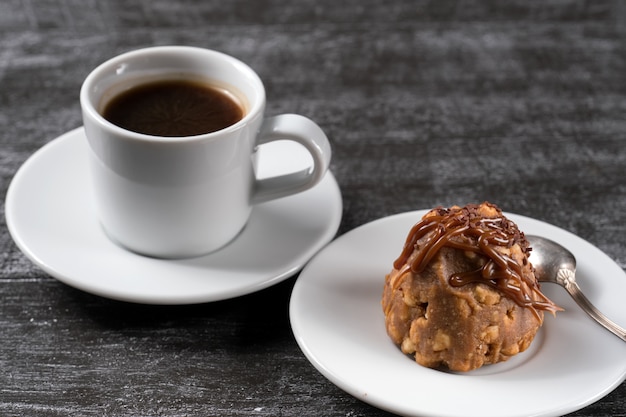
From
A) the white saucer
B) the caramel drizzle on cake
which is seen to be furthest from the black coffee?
the caramel drizzle on cake

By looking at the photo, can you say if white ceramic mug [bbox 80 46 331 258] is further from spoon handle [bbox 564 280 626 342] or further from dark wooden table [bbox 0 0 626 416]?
spoon handle [bbox 564 280 626 342]

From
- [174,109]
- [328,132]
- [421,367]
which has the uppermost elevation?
[174,109]

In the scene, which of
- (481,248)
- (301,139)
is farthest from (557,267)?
(301,139)

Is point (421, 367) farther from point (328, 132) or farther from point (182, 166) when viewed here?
point (328, 132)

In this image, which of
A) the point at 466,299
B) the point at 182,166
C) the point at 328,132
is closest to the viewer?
the point at 466,299

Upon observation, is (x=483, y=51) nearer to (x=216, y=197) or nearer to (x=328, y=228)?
(x=328, y=228)

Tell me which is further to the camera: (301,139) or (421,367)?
(301,139)

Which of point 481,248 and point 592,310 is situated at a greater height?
point 481,248

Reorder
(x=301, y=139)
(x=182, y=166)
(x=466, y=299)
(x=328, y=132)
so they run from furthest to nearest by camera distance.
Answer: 1. (x=328, y=132)
2. (x=301, y=139)
3. (x=182, y=166)
4. (x=466, y=299)

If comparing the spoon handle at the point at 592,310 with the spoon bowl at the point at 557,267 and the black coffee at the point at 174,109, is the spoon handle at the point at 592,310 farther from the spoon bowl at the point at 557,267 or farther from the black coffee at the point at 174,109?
the black coffee at the point at 174,109
